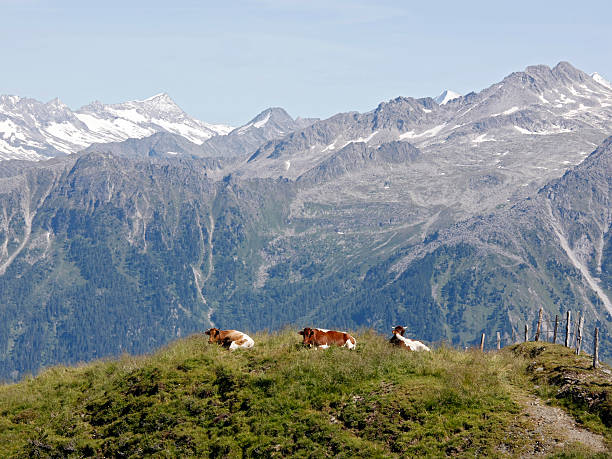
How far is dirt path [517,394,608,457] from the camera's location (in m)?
23.9

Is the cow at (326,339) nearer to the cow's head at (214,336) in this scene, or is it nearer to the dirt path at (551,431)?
the cow's head at (214,336)

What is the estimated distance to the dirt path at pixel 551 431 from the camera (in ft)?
78.3

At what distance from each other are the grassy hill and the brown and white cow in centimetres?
122

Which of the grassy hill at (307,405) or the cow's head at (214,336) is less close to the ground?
the cow's head at (214,336)

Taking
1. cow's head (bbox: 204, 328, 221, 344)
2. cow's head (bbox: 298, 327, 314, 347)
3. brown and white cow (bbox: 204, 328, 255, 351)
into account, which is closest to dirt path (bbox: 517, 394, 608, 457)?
cow's head (bbox: 298, 327, 314, 347)

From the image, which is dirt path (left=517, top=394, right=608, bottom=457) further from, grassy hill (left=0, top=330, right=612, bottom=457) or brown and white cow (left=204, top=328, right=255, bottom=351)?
brown and white cow (left=204, top=328, right=255, bottom=351)

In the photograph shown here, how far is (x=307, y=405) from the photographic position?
28078 mm

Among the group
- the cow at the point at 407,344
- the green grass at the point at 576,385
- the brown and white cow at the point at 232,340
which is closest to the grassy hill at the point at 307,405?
the green grass at the point at 576,385

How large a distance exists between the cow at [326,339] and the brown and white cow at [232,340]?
3419 millimetres

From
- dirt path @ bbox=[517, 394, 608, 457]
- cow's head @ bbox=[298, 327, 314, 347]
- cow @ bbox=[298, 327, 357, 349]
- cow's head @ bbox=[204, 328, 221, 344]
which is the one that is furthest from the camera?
cow's head @ bbox=[204, 328, 221, 344]

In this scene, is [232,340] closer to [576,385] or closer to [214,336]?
[214,336]

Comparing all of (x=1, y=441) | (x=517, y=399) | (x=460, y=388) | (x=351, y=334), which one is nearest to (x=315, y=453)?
(x=460, y=388)

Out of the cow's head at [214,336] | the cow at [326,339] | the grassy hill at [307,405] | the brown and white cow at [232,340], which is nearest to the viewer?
the grassy hill at [307,405]

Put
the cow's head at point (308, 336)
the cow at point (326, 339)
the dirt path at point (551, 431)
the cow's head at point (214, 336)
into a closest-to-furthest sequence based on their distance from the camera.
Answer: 1. the dirt path at point (551, 431)
2. the cow at point (326, 339)
3. the cow's head at point (308, 336)
4. the cow's head at point (214, 336)
